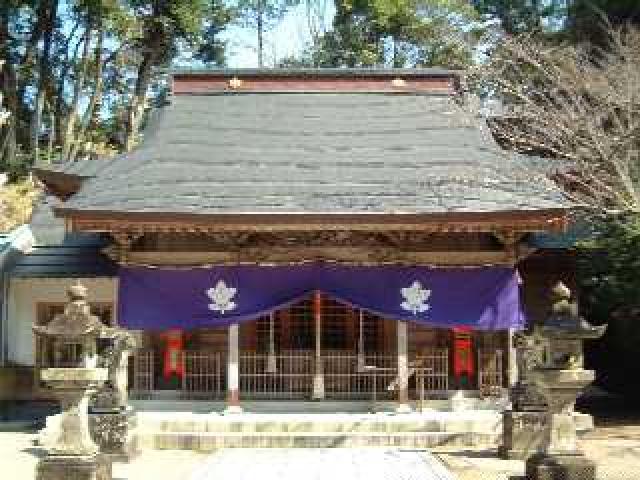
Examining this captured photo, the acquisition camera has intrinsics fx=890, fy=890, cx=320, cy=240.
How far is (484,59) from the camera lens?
55.6 ft

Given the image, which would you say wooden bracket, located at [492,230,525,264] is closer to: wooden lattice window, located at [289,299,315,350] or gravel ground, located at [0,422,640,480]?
gravel ground, located at [0,422,640,480]

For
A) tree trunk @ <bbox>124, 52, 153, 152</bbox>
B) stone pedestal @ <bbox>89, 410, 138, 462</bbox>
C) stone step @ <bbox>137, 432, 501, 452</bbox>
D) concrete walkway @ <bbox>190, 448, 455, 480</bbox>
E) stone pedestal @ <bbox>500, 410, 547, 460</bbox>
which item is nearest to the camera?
concrete walkway @ <bbox>190, 448, 455, 480</bbox>

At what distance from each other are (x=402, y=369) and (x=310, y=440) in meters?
2.10

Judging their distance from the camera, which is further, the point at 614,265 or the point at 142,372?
the point at 142,372

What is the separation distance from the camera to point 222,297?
Answer: 14570 millimetres

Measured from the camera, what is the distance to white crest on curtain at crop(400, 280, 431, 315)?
14.5 metres

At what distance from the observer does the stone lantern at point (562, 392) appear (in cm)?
1020

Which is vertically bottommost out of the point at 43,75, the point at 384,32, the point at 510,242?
the point at 510,242

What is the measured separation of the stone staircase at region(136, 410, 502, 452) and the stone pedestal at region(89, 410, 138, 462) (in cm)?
93

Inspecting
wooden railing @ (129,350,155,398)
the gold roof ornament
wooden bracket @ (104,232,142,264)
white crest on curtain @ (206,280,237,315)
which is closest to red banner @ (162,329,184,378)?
wooden railing @ (129,350,155,398)

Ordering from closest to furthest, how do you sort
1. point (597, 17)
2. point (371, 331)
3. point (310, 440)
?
point (310, 440)
point (371, 331)
point (597, 17)

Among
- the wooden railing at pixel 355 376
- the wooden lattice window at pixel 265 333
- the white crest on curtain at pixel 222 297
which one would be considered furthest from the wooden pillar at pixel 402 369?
the white crest on curtain at pixel 222 297

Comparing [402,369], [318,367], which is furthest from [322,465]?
[318,367]

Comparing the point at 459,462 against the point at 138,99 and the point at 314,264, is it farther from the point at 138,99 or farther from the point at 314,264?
the point at 138,99
